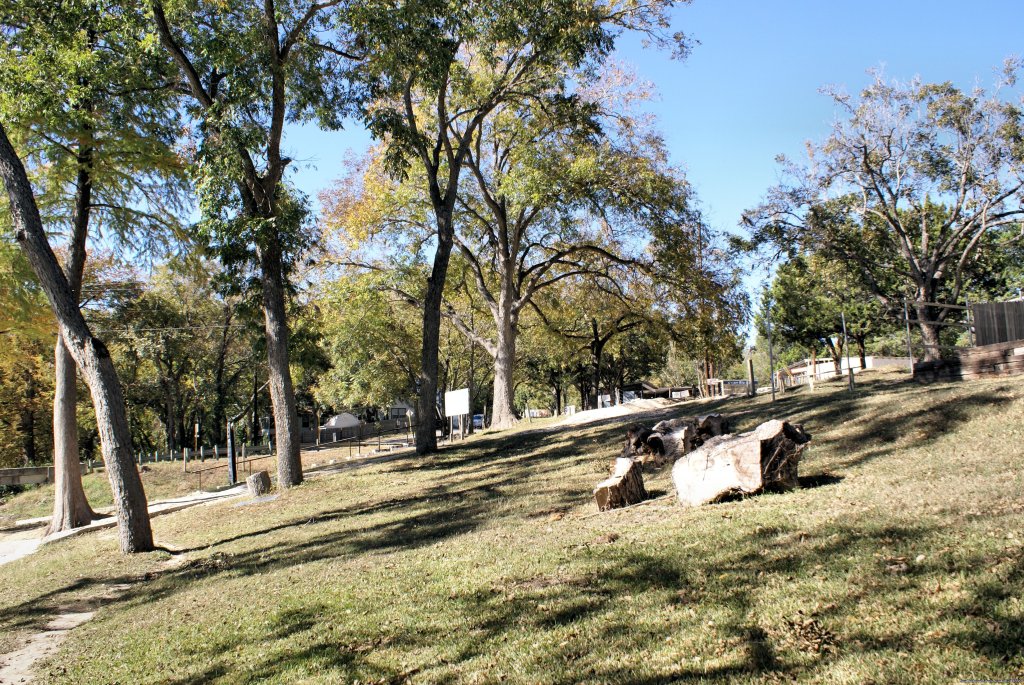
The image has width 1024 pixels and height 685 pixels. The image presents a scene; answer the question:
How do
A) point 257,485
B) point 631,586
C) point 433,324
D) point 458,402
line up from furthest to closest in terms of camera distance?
point 458,402 < point 433,324 < point 257,485 < point 631,586

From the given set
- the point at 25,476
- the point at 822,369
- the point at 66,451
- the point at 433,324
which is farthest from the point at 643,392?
the point at 66,451

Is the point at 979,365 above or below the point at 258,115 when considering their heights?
below

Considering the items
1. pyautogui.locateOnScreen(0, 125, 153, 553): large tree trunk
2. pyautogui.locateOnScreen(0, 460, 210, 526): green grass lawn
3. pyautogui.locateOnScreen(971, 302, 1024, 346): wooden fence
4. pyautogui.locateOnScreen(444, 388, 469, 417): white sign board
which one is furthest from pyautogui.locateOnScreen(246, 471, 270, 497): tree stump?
pyautogui.locateOnScreen(971, 302, 1024, 346): wooden fence

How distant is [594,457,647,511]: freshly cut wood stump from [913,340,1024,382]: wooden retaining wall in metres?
10.0

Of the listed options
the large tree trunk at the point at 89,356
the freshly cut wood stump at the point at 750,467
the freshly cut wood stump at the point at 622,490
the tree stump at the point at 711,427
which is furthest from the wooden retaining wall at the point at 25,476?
the freshly cut wood stump at the point at 750,467

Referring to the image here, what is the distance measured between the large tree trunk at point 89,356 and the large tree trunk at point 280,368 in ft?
16.5

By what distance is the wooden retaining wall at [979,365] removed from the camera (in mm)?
15656

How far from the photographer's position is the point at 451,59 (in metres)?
17.7

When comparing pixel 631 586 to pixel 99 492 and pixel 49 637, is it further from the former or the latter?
pixel 99 492

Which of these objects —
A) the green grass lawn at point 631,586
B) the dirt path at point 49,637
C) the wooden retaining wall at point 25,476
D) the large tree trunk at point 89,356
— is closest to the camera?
the green grass lawn at point 631,586

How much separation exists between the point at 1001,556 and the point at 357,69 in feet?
54.9

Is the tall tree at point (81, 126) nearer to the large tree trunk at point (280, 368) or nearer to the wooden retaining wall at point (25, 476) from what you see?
the large tree trunk at point (280, 368)

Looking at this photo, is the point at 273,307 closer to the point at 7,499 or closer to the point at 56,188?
the point at 56,188

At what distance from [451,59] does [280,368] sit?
333 inches
